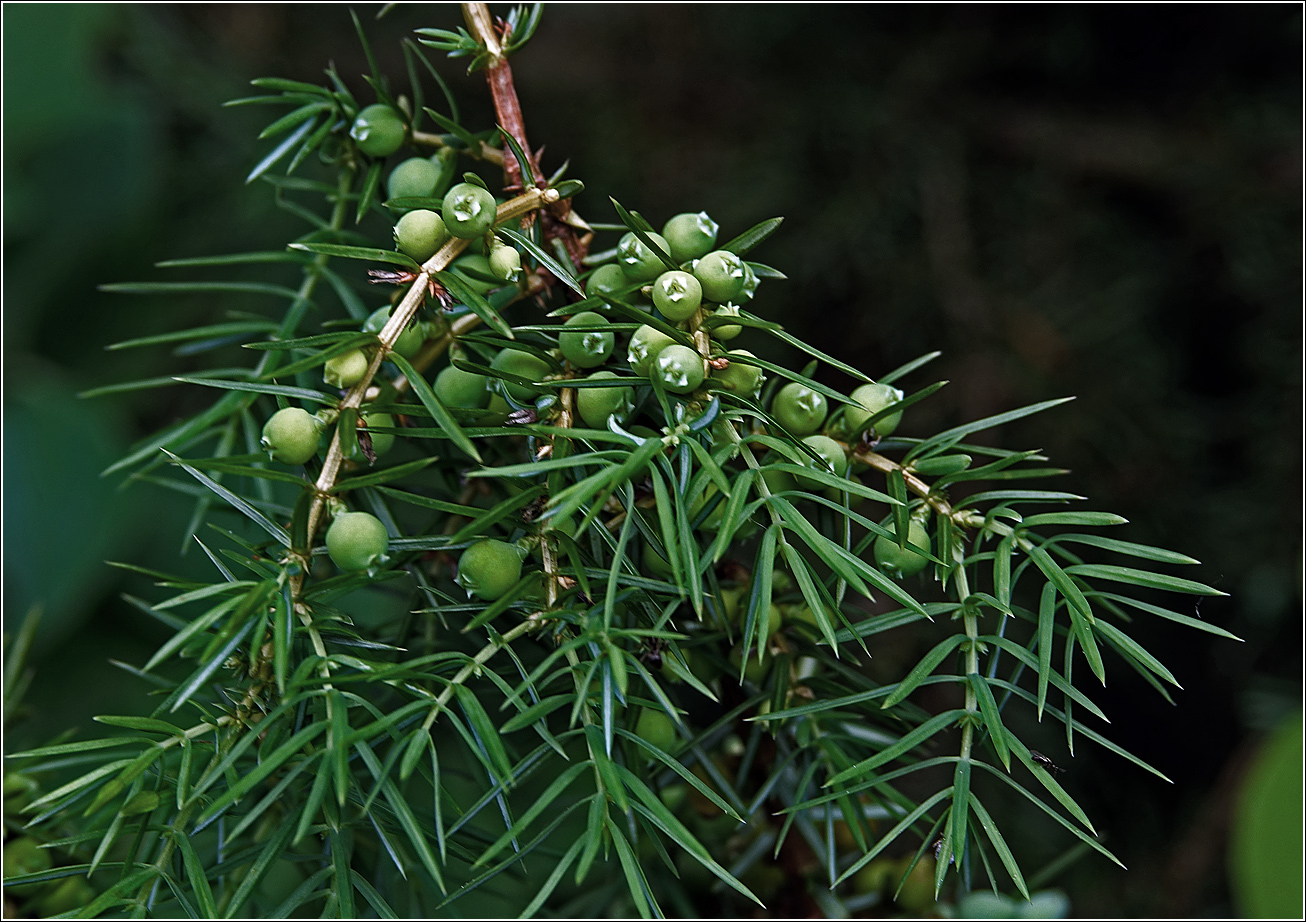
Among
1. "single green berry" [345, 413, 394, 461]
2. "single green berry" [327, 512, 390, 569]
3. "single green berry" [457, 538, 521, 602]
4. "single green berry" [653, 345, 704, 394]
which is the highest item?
"single green berry" [653, 345, 704, 394]

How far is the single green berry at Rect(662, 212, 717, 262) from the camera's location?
0.27 metres

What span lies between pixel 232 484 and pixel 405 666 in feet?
0.74

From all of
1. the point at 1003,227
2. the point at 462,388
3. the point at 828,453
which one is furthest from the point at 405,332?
the point at 1003,227

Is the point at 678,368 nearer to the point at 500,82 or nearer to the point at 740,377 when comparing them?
the point at 740,377

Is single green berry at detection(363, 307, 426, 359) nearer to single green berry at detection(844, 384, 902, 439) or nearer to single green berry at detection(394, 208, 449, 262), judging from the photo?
single green berry at detection(394, 208, 449, 262)

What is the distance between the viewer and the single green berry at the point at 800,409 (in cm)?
28

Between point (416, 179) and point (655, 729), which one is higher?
point (416, 179)

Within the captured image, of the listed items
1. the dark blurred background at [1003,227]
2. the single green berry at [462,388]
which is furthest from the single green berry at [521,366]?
the dark blurred background at [1003,227]

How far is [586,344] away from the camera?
26 centimetres

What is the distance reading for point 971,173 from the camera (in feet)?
3.26

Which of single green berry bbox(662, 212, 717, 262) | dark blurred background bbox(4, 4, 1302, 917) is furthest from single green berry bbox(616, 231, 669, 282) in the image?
dark blurred background bbox(4, 4, 1302, 917)

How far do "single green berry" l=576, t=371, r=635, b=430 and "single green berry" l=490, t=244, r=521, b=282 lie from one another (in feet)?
0.13

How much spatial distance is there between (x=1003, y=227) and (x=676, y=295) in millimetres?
827

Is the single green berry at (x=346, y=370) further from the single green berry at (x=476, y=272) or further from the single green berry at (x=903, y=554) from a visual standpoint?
the single green berry at (x=903, y=554)
